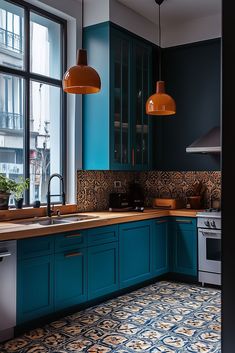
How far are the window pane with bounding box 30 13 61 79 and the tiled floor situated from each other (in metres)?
2.69

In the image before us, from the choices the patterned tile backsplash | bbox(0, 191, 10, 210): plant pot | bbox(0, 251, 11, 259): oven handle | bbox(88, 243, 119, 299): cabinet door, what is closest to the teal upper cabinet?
the patterned tile backsplash

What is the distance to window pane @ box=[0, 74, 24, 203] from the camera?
3977mm

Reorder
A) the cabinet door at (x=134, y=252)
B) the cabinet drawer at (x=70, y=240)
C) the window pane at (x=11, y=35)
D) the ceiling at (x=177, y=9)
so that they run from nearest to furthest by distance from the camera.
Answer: the cabinet drawer at (x=70, y=240) → the window pane at (x=11, y=35) → the cabinet door at (x=134, y=252) → the ceiling at (x=177, y=9)

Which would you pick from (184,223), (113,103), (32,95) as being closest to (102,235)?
(184,223)

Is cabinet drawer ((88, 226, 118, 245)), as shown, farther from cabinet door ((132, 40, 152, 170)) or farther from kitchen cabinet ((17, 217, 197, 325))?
cabinet door ((132, 40, 152, 170))

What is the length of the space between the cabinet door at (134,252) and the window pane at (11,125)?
1.33 metres

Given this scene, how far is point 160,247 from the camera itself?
4.87 m

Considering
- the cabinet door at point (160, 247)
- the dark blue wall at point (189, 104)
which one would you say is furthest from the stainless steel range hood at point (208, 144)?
the cabinet door at point (160, 247)

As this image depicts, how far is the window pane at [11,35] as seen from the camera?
395 centimetres

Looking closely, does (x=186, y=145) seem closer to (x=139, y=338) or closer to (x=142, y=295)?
(x=142, y=295)

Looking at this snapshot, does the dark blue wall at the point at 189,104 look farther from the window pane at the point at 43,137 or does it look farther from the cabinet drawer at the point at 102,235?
the cabinet drawer at the point at 102,235

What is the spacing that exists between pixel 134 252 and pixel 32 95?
6.92ft

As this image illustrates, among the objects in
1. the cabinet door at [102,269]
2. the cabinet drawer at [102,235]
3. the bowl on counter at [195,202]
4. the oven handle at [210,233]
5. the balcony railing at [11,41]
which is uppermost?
the balcony railing at [11,41]

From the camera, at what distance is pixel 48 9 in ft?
14.1
